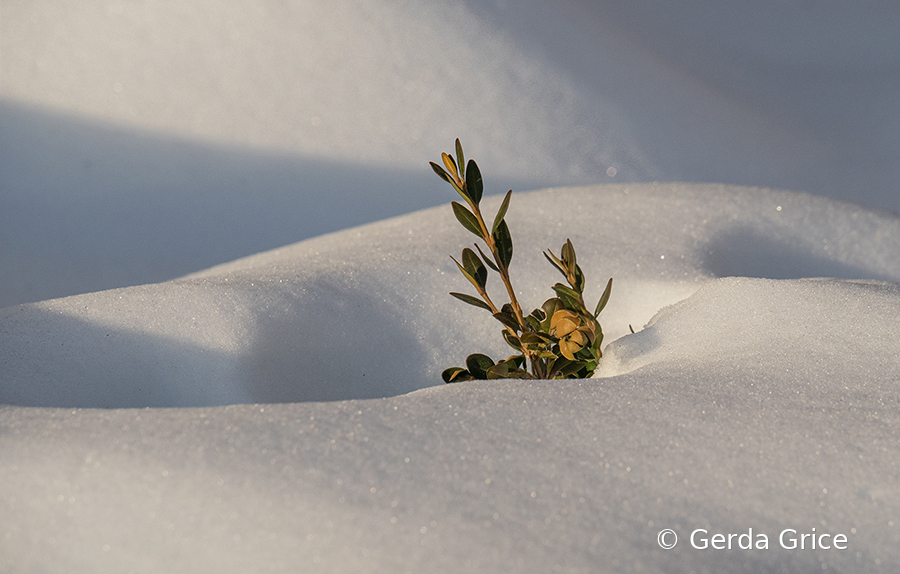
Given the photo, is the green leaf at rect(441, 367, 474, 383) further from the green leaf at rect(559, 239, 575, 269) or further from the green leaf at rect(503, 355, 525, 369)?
the green leaf at rect(559, 239, 575, 269)

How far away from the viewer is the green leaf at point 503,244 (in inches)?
26.2

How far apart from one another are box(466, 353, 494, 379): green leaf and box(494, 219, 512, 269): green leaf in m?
0.10

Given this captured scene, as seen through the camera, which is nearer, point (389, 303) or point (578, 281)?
point (578, 281)

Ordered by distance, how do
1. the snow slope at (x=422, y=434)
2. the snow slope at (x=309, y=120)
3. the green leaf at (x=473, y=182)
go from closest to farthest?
the snow slope at (x=422, y=434), the green leaf at (x=473, y=182), the snow slope at (x=309, y=120)

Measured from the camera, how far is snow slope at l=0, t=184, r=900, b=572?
43 centimetres

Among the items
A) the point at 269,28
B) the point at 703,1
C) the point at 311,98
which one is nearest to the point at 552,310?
the point at 311,98

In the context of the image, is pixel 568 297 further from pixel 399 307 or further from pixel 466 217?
pixel 399 307

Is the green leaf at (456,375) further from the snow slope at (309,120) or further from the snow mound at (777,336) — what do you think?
the snow slope at (309,120)

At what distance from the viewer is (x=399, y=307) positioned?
34.2 inches

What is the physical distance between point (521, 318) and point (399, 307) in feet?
0.81

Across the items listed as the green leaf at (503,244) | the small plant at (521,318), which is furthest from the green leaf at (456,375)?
the green leaf at (503,244)

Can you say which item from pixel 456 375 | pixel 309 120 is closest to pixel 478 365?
pixel 456 375

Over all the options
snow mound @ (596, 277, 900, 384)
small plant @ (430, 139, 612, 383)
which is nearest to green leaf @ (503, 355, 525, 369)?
small plant @ (430, 139, 612, 383)

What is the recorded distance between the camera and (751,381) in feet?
2.02
